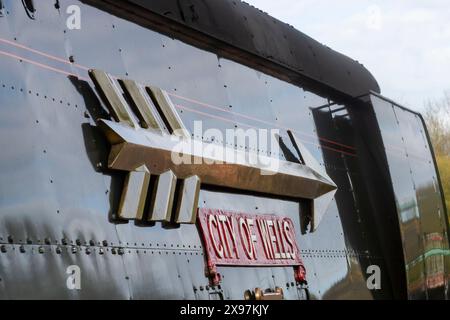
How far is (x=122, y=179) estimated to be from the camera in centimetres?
374

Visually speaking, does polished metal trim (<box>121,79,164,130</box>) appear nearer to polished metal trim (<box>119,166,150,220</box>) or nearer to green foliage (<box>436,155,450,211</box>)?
polished metal trim (<box>119,166,150,220</box>)

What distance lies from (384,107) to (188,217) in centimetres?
362

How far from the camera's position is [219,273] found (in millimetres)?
4336

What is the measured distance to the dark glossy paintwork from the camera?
3.18m

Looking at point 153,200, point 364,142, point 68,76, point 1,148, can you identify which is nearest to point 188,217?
point 153,200

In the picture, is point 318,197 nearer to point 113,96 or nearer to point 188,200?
point 188,200

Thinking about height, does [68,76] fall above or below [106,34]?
below

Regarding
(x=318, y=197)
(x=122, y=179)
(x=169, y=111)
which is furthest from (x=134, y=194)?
(x=318, y=197)

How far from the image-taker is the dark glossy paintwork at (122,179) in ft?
10.4

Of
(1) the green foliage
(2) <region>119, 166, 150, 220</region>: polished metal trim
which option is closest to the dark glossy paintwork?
(2) <region>119, 166, 150, 220</region>: polished metal trim

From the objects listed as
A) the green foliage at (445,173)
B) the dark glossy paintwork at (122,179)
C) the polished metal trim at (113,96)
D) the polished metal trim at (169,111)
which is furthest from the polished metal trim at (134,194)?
the green foliage at (445,173)

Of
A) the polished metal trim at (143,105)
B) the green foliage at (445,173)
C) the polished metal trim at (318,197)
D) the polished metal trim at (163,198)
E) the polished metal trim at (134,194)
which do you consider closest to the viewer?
the polished metal trim at (134,194)

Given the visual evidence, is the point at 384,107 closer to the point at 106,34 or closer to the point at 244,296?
the point at 244,296

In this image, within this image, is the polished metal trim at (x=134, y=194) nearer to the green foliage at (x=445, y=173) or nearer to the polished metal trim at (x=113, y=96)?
the polished metal trim at (x=113, y=96)
